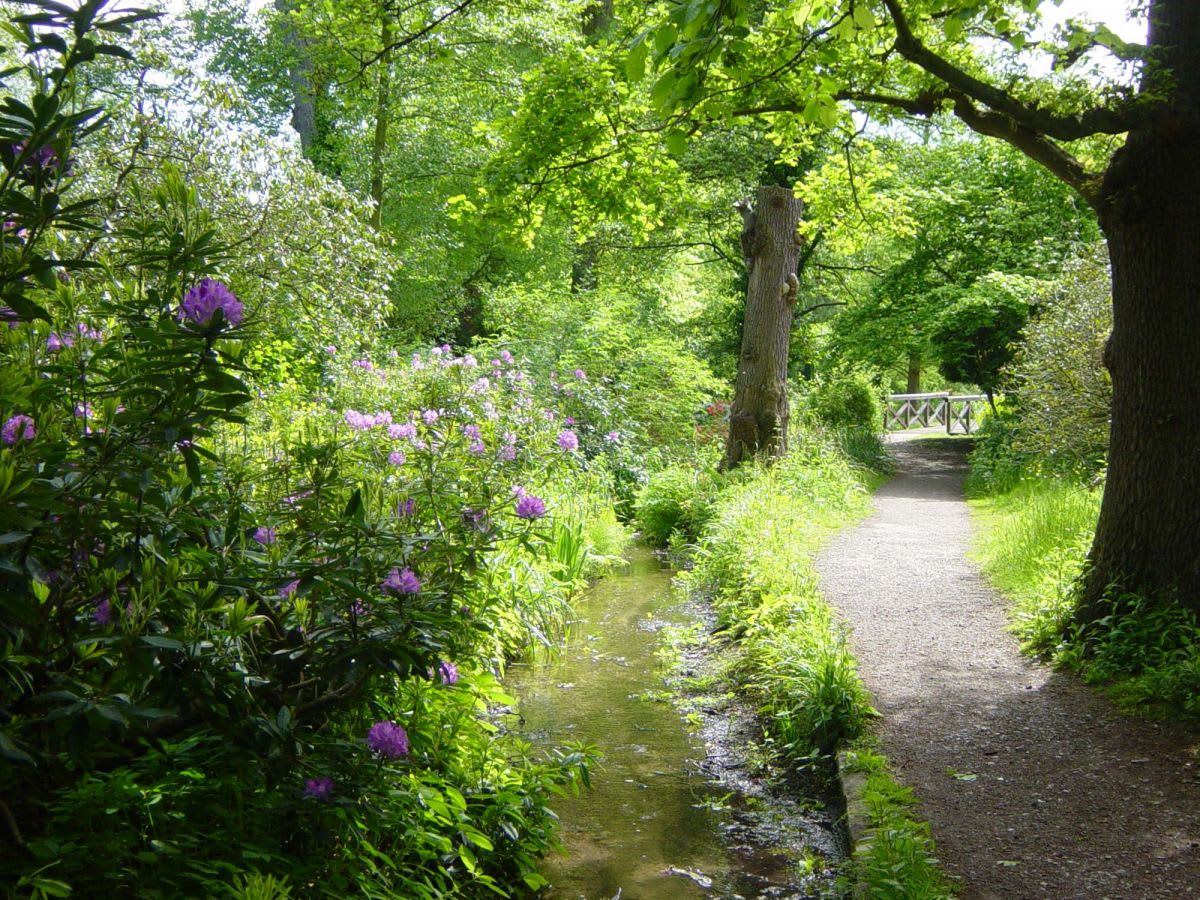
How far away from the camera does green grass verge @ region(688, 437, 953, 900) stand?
152 inches

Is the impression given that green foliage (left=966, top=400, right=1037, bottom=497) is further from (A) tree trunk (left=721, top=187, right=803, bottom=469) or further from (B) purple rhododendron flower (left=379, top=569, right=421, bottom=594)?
(B) purple rhododendron flower (left=379, top=569, right=421, bottom=594)

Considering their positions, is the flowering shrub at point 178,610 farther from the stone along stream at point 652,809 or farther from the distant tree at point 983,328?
the distant tree at point 983,328

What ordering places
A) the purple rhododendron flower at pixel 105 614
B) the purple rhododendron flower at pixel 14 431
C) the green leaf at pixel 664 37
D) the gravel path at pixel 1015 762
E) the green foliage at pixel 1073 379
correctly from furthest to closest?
the green foliage at pixel 1073 379 → the gravel path at pixel 1015 762 → the green leaf at pixel 664 37 → the purple rhododendron flower at pixel 105 614 → the purple rhododendron flower at pixel 14 431

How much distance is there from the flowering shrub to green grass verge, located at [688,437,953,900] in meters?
1.52

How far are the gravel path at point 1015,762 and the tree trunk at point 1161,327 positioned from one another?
991 mm

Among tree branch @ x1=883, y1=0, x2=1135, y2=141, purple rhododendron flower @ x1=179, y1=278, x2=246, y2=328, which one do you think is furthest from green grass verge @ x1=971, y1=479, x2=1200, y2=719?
purple rhododendron flower @ x1=179, y1=278, x2=246, y2=328

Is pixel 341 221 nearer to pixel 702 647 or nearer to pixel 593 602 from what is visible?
pixel 593 602

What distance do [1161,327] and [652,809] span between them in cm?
410

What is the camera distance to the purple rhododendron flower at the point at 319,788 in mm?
2803

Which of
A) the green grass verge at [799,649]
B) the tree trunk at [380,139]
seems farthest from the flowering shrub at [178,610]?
the tree trunk at [380,139]

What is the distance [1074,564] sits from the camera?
23.2 ft

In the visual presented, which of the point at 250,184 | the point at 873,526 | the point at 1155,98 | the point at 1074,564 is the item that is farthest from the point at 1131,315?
the point at 250,184

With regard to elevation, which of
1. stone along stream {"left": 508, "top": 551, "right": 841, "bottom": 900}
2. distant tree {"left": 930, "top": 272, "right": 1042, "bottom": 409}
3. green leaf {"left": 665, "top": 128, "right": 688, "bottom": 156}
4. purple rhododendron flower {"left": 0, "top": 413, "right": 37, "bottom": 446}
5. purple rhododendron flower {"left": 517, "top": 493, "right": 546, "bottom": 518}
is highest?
distant tree {"left": 930, "top": 272, "right": 1042, "bottom": 409}

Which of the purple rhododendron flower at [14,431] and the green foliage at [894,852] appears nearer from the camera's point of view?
the purple rhododendron flower at [14,431]
